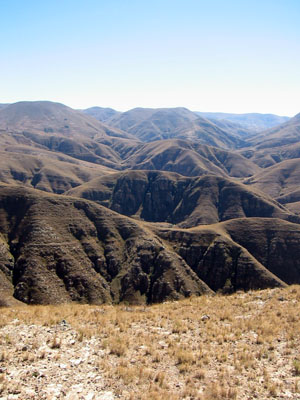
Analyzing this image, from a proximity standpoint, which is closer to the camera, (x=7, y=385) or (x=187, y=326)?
(x=7, y=385)

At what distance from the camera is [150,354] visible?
1468cm

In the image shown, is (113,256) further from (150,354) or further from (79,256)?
(150,354)

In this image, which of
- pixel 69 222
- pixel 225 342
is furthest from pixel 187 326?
pixel 69 222

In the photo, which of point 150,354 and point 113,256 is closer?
point 150,354

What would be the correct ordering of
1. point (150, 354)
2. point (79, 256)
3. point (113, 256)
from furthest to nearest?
point (113, 256) → point (79, 256) → point (150, 354)

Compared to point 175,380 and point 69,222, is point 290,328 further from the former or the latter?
point 69,222

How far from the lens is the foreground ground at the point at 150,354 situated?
38.1ft

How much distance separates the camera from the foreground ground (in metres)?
11.6

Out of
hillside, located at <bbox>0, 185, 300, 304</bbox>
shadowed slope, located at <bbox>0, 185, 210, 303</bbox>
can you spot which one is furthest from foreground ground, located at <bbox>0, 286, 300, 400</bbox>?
shadowed slope, located at <bbox>0, 185, 210, 303</bbox>

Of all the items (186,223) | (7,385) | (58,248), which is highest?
(7,385)

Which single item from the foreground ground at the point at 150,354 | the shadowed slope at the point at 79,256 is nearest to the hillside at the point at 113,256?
the shadowed slope at the point at 79,256

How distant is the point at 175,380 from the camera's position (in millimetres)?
12539

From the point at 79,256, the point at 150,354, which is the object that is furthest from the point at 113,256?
the point at 150,354

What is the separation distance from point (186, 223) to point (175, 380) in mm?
188501
